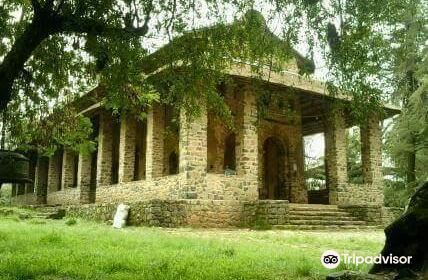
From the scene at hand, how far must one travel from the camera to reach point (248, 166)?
50.9 ft

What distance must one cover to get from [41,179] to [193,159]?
1649 centimetres

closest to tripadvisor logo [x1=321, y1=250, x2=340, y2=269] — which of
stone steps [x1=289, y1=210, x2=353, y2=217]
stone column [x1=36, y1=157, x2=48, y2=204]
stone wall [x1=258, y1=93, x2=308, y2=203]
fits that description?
stone steps [x1=289, y1=210, x2=353, y2=217]

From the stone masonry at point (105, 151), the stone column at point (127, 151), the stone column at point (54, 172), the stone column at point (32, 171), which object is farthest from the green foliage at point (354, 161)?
the stone column at point (32, 171)

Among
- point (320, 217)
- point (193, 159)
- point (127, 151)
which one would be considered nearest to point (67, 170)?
point (127, 151)

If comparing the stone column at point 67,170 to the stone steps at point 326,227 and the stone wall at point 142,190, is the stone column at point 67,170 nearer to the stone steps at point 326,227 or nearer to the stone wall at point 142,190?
the stone wall at point 142,190

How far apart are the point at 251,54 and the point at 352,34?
176 cm

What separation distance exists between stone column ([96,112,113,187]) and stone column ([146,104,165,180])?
416 centimetres

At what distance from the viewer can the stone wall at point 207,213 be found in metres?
13.5

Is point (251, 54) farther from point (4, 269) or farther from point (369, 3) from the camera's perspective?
point (4, 269)

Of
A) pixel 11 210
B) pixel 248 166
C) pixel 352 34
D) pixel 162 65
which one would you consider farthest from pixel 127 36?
pixel 11 210

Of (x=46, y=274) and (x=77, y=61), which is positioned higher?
(x=77, y=61)

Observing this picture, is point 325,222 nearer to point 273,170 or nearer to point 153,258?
point 273,170

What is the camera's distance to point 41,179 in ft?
90.7

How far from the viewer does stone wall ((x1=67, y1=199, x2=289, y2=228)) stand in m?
13.5
